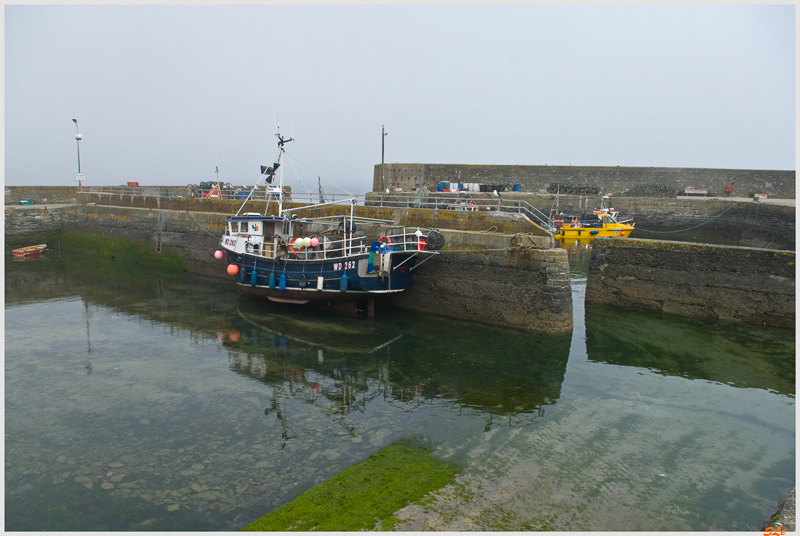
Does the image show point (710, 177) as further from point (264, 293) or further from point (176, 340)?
point (176, 340)

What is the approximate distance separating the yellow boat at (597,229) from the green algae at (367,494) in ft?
76.1

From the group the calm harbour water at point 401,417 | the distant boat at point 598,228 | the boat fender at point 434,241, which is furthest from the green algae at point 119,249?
the distant boat at point 598,228

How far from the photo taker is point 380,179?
3356cm

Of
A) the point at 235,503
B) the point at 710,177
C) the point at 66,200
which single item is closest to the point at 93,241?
the point at 66,200

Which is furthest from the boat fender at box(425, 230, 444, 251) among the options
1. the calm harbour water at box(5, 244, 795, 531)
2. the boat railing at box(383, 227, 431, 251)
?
the calm harbour water at box(5, 244, 795, 531)

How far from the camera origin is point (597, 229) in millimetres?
27547

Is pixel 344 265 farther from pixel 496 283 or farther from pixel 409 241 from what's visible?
pixel 496 283

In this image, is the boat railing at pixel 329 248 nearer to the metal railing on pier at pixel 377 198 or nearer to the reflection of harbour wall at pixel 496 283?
the metal railing on pier at pixel 377 198

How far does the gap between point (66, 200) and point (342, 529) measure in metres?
34.0

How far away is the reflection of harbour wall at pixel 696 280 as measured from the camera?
12.0m

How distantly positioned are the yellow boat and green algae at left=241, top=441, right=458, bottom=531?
23.2 m

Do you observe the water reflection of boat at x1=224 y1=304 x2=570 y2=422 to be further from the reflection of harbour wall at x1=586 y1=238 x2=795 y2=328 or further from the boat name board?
the reflection of harbour wall at x1=586 y1=238 x2=795 y2=328

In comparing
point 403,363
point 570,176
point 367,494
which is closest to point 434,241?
point 403,363

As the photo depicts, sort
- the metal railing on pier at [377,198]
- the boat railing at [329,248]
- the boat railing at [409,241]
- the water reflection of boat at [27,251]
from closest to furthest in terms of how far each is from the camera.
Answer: the boat railing at [409,241], the boat railing at [329,248], the metal railing on pier at [377,198], the water reflection of boat at [27,251]
